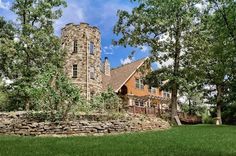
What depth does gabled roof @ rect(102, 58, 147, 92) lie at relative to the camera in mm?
56412

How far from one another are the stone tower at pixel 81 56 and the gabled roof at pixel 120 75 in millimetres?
6349

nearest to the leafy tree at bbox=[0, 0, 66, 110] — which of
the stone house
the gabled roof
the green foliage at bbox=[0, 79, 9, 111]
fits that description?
the green foliage at bbox=[0, 79, 9, 111]

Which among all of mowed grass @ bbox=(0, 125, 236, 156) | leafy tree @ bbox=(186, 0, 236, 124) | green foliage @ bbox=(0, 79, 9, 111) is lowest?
mowed grass @ bbox=(0, 125, 236, 156)

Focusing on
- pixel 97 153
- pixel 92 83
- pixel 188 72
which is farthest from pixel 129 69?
pixel 97 153

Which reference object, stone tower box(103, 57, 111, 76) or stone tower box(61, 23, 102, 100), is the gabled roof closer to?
stone tower box(103, 57, 111, 76)

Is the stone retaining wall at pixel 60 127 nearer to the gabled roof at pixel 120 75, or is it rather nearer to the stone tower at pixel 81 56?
the stone tower at pixel 81 56

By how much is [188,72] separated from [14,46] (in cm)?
1532

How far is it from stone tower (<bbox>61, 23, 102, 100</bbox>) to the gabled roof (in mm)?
6349

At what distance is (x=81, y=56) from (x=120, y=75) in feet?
36.5

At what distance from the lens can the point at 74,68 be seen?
4919 centimetres

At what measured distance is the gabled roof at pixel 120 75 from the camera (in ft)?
185

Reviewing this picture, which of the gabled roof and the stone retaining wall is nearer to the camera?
the stone retaining wall

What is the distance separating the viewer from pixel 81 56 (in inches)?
1939

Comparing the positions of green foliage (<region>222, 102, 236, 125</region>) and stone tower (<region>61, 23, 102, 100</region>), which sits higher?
stone tower (<region>61, 23, 102, 100</region>)
